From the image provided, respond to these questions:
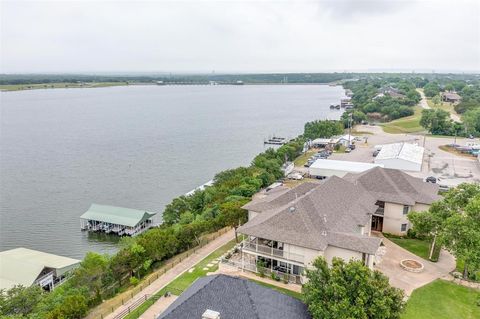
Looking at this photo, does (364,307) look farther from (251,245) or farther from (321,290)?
(251,245)

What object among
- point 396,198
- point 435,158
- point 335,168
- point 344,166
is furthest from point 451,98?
point 396,198

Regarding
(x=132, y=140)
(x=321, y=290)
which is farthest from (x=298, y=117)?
(x=321, y=290)

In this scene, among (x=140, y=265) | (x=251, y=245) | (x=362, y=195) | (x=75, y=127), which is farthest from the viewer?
(x=75, y=127)

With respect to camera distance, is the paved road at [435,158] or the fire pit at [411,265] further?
the paved road at [435,158]

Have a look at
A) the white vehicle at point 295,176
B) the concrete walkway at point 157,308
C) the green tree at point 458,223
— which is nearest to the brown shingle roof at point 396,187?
the green tree at point 458,223

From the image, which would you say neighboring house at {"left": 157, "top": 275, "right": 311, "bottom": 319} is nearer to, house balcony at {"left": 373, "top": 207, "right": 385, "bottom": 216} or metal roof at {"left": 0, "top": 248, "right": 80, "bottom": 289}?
house balcony at {"left": 373, "top": 207, "right": 385, "bottom": 216}

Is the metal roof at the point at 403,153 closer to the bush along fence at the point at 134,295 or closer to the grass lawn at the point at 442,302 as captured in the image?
the grass lawn at the point at 442,302
